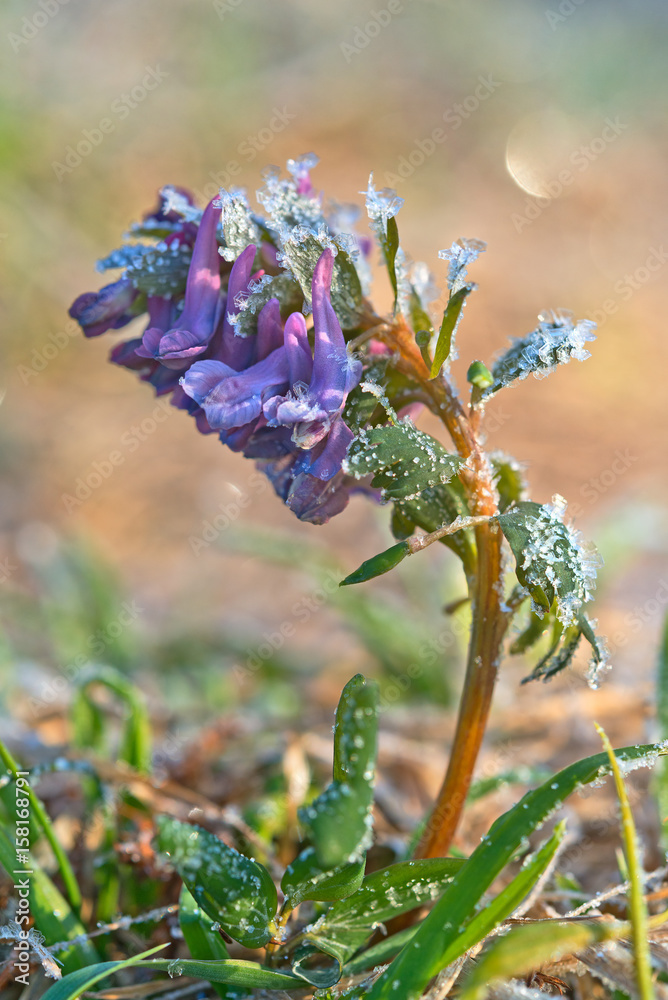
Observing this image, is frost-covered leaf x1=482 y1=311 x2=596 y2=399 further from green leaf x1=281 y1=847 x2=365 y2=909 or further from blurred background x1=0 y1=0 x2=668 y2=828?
blurred background x1=0 y1=0 x2=668 y2=828

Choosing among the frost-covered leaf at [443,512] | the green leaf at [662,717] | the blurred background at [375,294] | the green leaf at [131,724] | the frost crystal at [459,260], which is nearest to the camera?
the frost crystal at [459,260]

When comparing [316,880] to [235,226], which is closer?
[316,880]

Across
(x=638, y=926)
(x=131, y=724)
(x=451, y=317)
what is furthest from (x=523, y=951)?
(x=131, y=724)

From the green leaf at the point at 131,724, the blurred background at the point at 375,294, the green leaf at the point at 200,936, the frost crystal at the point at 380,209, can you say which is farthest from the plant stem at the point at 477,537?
the blurred background at the point at 375,294

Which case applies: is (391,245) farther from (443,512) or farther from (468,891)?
(468,891)

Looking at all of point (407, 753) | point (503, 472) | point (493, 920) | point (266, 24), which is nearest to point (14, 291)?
point (407, 753)

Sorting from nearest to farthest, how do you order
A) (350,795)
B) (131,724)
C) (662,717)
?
(350,795), (662,717), (131,724)

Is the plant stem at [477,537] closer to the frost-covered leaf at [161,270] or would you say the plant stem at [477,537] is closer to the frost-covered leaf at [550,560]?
the frost-covered leaf at [550,560]
